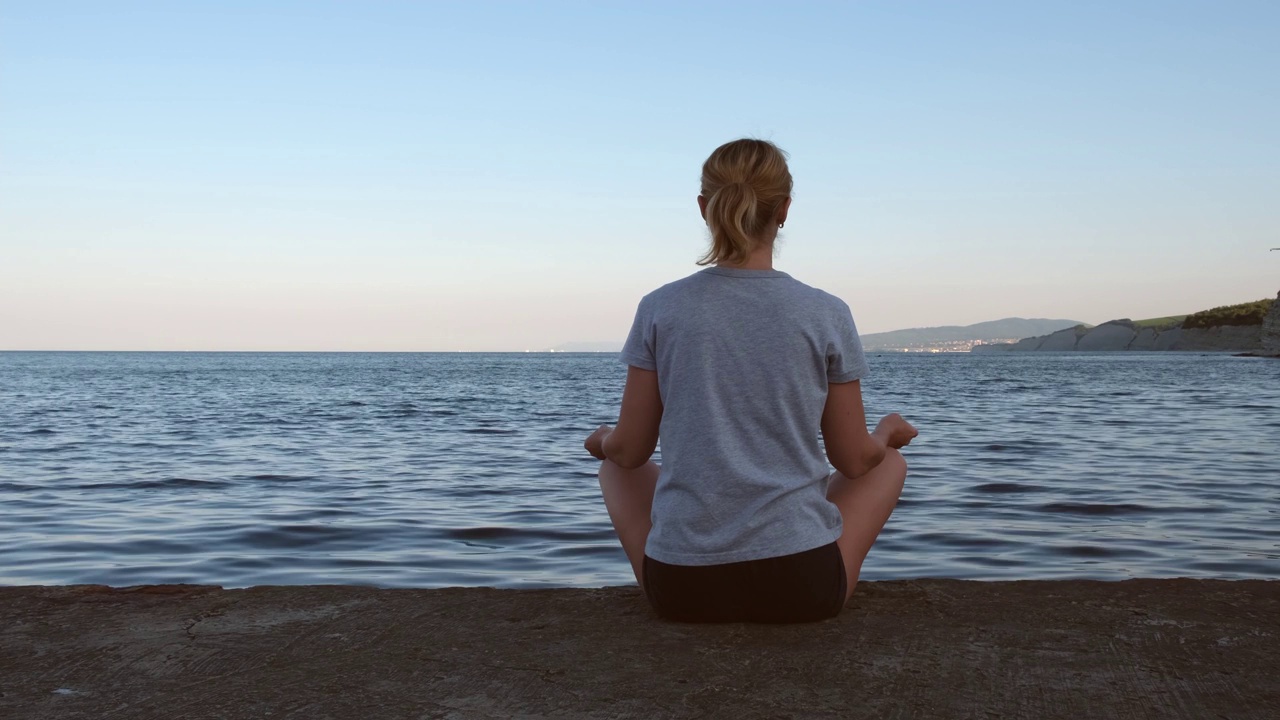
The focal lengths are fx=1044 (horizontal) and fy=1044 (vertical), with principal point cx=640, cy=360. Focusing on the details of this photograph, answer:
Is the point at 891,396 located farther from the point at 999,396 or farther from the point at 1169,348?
the point at 1169,348

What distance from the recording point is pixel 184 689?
8.29ft

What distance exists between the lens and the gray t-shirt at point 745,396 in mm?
2812

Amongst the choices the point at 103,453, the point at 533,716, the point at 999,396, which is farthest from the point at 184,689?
the point at 999,396

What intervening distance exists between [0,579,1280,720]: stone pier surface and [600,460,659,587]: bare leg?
0.72 ft

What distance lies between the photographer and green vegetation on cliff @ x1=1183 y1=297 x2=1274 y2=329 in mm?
98250

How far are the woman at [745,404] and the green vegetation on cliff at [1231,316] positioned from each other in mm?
106886

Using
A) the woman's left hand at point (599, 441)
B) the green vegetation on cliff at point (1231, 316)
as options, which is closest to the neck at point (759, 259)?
A: the woman's left hand at point (599, 441)

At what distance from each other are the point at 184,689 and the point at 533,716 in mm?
887

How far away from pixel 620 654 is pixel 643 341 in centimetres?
84

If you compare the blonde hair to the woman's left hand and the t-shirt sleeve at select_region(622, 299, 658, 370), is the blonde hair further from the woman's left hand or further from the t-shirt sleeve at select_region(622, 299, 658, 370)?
the woman's left hand

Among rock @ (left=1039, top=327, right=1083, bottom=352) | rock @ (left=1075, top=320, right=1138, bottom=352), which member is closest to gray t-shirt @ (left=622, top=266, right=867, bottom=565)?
rock @ (left=1075, top=320, right=1138, bottom=352)

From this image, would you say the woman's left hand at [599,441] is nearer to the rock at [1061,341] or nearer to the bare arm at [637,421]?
the bare arm at [637,421]

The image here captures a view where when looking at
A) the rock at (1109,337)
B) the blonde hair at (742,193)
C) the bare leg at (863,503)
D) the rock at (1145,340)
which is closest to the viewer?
the blonde hair at (742,193)

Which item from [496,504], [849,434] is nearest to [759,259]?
[849,434]
